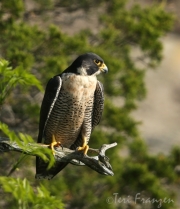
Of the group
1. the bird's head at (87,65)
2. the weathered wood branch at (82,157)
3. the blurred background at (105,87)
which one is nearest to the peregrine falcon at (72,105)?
the bird's head at (87,65)

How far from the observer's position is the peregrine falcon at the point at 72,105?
684 cm

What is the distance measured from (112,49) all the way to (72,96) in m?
5.23

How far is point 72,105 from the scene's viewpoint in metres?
6.90

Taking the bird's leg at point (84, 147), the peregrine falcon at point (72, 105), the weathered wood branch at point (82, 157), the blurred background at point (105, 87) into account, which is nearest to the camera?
the weathered wood branch at point (82, 157)

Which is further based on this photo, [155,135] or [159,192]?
[155,135]

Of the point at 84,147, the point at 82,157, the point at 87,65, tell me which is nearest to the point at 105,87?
the point at 87,65

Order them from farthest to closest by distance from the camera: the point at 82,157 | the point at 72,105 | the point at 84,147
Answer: the point at 72,105
the point at 84,147
the point at 82,157

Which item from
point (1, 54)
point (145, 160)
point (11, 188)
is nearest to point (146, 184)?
point (145, 160)

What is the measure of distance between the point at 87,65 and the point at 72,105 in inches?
15.1

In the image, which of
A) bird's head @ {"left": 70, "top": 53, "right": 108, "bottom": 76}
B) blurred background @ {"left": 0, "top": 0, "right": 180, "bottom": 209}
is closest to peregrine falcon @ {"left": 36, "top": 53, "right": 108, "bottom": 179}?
bird's head @ {"left": 70, "top": 53, "right": 108, "bottom": 76}

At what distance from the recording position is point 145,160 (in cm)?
1241

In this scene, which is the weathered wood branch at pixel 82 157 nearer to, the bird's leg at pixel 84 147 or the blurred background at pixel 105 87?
the bird's leg at pixel 84 147

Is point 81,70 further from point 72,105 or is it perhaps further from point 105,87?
point 105,87

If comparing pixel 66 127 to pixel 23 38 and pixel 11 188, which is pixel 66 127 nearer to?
pixel 11 188
